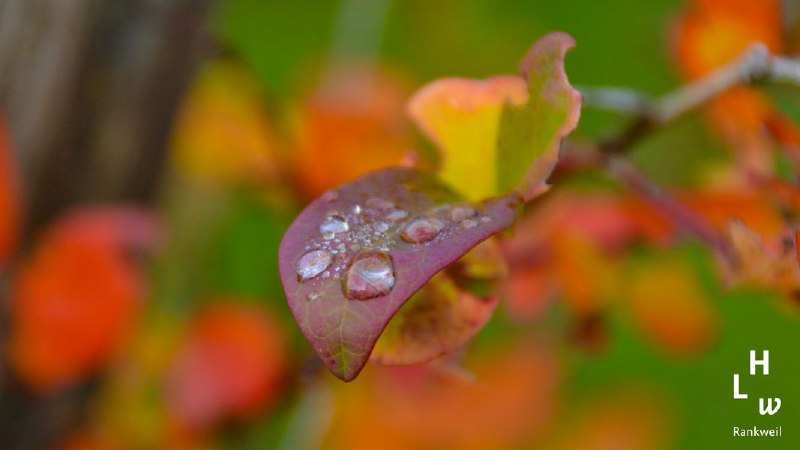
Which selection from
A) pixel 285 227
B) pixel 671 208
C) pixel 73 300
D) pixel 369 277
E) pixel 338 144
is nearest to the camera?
pixel 369 277

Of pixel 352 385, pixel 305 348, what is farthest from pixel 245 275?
pixel 305 348

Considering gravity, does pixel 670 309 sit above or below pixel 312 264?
below

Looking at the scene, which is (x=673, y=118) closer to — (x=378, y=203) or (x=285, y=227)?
(x=378, y=203)

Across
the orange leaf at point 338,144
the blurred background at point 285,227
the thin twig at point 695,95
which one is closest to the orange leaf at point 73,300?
the blurred background at point 285,227

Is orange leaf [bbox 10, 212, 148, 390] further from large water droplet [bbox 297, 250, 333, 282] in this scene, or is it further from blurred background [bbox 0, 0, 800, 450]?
large water droplet [bbox 297, 250, 333, 282]

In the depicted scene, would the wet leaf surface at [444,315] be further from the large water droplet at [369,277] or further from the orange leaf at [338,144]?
the orange leaf at [338,144]

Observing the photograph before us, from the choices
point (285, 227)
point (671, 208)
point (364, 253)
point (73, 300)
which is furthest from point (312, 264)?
point (285, 227)

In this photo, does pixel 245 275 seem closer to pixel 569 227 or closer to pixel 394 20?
pixel 394 20
